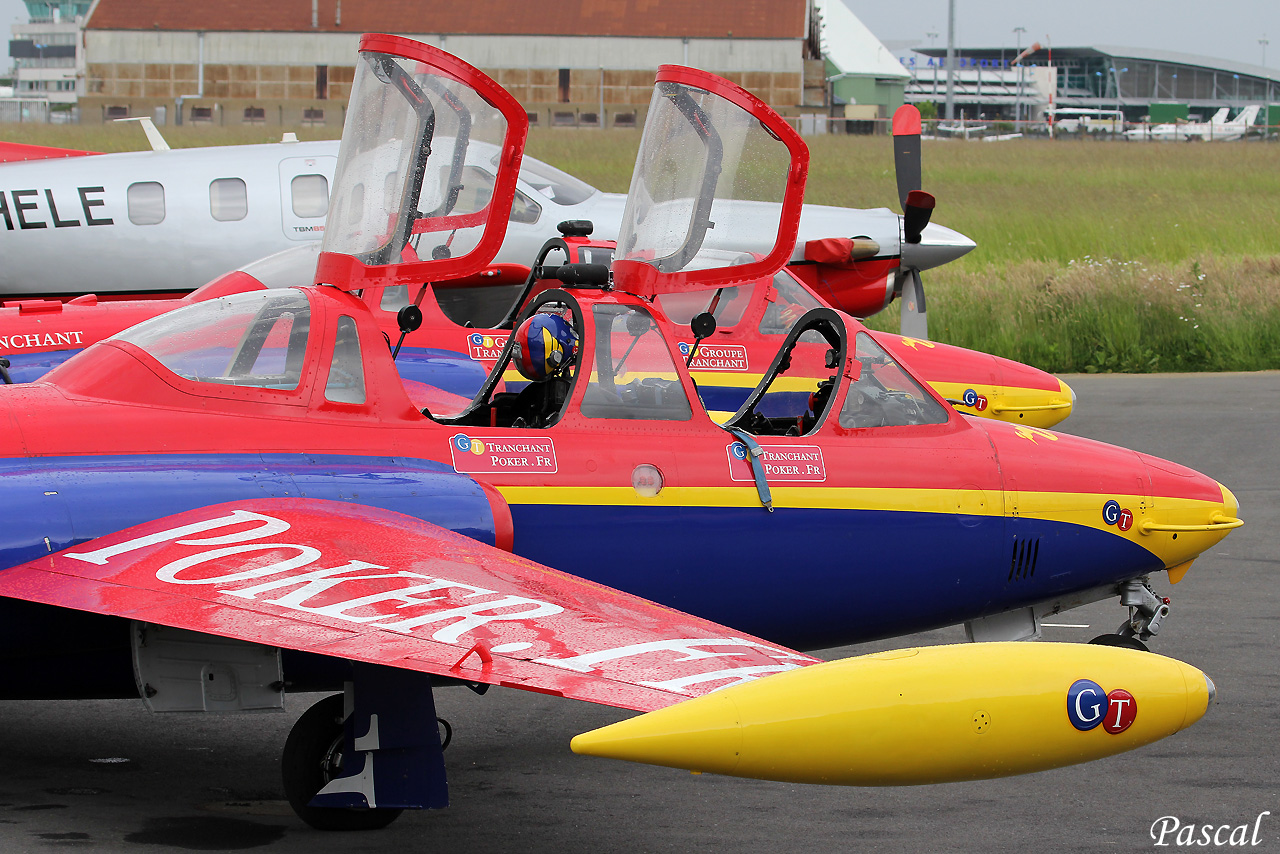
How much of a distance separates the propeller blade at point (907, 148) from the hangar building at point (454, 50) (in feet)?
181

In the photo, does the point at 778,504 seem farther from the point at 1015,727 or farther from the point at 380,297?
the point at 380,297

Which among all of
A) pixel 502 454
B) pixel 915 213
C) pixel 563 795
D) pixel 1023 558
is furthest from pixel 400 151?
pixel 915 213

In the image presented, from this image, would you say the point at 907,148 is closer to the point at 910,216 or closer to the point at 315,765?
the point at 910,216

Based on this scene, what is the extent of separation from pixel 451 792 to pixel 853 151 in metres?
47.1

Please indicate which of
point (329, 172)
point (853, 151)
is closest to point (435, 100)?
Result: point (329, 172)

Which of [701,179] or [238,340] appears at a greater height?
[701,179]

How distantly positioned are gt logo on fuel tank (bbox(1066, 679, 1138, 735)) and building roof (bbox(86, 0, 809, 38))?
76879 mm

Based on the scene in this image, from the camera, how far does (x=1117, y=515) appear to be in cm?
738

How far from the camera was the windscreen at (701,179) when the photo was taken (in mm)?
7520

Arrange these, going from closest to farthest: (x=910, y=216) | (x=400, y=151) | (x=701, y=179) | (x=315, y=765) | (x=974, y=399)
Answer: (x=315, y=765)
(x=400, y=151)
(x=701, y=179)
(x=974, y=399)
(x=910, y=216)

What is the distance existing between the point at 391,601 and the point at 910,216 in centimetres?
1119

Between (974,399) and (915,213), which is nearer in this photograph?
(974,399)

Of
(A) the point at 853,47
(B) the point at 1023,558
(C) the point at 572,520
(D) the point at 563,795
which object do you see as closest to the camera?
(C) the point at 572,520

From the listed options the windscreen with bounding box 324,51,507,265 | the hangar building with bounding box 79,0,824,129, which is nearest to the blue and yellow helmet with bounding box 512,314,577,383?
the windscreen with bounding box 324,51,507,265
